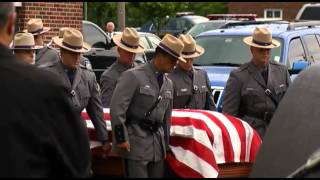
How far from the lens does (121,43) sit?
6945mm

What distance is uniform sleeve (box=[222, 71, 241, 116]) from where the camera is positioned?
6.76 meters

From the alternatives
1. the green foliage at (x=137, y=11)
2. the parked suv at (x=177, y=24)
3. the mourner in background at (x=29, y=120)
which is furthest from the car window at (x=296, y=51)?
the green foliage at (x=137, y=11)

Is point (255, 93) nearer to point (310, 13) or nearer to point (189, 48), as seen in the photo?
point (189, 48)

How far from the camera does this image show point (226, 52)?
395 inches

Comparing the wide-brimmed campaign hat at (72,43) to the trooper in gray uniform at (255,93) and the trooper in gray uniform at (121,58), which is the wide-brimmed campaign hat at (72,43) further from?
Result: the trooper in gray uniform at (255,93)

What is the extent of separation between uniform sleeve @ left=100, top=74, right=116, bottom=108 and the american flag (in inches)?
41.2

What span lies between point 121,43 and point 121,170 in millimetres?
1389

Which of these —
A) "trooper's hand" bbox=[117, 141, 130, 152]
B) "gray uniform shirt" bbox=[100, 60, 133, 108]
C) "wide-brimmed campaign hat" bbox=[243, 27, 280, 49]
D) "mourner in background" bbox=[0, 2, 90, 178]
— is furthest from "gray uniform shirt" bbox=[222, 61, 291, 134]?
"mourner in background" bbox=[0, 2, 90, 178]

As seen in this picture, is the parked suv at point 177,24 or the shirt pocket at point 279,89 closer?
the shirt pocket at point 279,89

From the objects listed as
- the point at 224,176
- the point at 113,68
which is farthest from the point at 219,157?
the point at 113,68

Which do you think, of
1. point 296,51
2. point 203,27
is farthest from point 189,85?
point 203,27

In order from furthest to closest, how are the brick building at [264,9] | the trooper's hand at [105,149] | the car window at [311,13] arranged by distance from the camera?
the brick building at [264,9]
the car window at [311,13]
the trooper's hand at [105,149]

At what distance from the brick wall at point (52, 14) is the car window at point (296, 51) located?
5.18 meters

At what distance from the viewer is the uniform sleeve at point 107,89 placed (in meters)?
7.17
